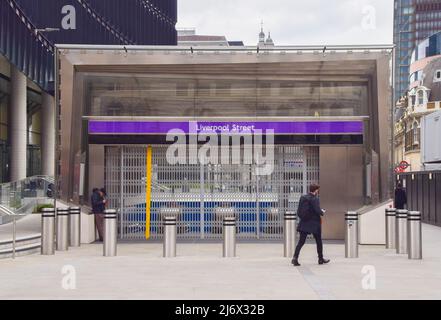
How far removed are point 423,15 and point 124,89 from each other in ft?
469

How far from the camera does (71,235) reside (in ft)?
58.5

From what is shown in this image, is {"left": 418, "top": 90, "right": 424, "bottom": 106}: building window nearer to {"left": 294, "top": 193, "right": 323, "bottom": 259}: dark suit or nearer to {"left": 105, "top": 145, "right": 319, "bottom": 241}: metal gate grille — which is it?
{"left": 105, "top": 145, "right": 319, "bottom": 241}: metal gate grille

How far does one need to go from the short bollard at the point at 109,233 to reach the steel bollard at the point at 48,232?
115 cm

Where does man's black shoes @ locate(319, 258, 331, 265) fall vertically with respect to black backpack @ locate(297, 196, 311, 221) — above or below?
below

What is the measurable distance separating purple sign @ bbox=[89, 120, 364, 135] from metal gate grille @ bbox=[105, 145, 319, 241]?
0.76 m

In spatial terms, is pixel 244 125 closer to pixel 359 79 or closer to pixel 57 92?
pixel 359 79

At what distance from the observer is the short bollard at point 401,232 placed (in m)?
16.0

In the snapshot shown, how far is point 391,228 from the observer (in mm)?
17469

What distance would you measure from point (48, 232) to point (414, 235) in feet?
24.7

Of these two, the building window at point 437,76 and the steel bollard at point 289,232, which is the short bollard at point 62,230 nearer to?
the steel bollard at point 289,232

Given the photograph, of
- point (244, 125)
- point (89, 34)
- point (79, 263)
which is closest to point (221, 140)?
point (244, 125)

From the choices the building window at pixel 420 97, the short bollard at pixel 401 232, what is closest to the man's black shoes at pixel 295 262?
the short bollard at pixel 401 232

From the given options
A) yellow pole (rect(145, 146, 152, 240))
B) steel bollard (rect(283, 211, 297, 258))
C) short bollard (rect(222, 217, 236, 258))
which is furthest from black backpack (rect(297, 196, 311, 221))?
yellow pole (rect(145, 146, 152, 240))

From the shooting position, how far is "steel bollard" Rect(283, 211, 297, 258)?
15.4m
